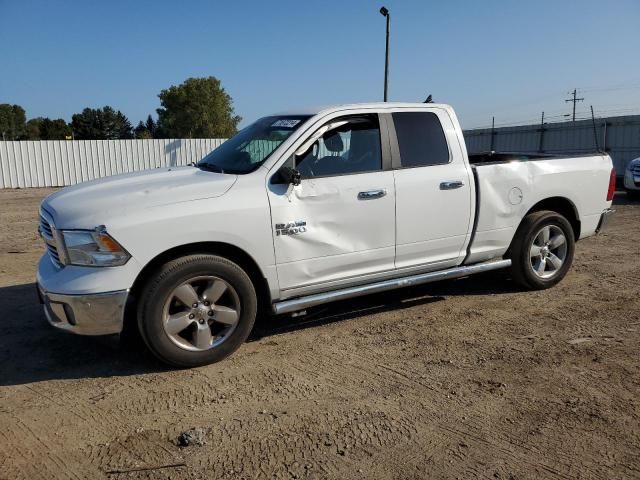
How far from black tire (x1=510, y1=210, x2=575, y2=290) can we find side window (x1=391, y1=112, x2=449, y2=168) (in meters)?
1.27

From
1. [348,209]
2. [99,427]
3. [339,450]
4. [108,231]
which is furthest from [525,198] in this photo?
[99,427]

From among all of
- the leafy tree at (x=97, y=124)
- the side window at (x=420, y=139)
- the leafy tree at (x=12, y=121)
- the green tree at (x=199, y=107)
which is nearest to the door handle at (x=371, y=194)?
the side window at (x=420, y=139)

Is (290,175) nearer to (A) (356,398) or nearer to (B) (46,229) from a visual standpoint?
(A) (356,398)

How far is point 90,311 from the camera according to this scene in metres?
3.73

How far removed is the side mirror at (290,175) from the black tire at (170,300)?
2.54ft

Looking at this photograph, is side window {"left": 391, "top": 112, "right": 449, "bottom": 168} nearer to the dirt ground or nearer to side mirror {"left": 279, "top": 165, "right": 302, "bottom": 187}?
side mirror {"left": 279, "top": 165, "right": 302, "bottom": 187}

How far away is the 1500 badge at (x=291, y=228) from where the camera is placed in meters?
4.27

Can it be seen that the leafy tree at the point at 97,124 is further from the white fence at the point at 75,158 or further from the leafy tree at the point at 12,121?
the white fence at the point at 75,158

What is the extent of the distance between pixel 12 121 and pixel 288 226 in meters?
109

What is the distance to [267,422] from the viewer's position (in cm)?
332

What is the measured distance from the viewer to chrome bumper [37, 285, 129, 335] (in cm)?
372

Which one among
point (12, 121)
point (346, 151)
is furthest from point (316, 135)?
point (12, 121)

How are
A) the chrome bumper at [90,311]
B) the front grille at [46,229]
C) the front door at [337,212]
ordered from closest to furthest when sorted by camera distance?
1. the chrome bumper at [90,311]
2. the front grille at [46,229]
3. the front door at [337,212]

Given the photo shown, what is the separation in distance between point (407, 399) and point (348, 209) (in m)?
1.66
